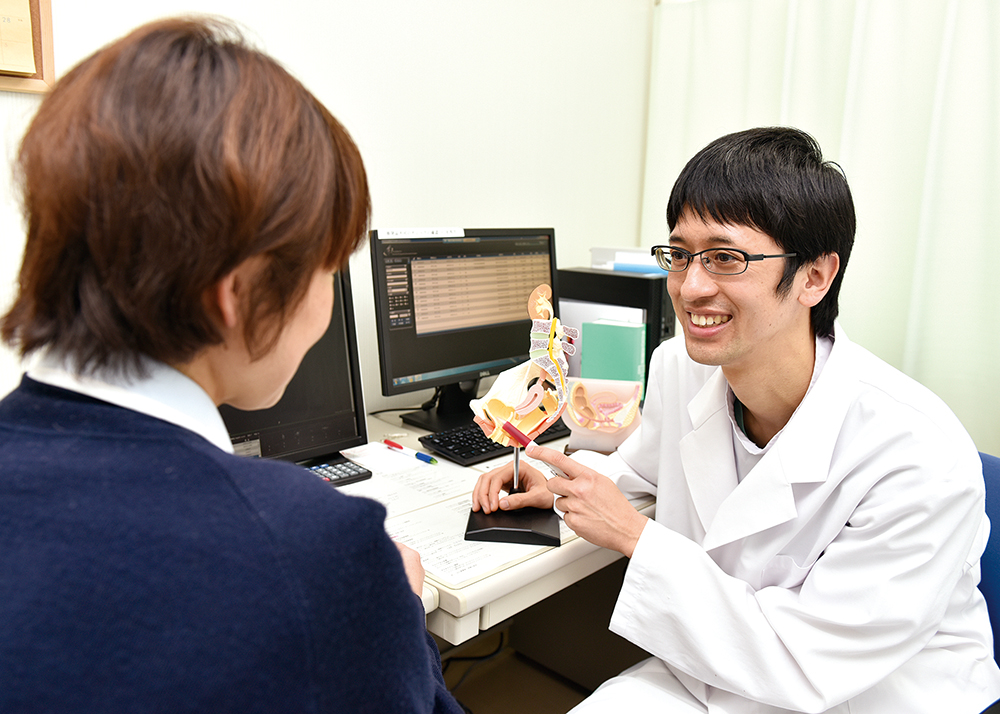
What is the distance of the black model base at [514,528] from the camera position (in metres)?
1.14

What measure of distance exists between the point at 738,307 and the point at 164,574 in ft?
3.05

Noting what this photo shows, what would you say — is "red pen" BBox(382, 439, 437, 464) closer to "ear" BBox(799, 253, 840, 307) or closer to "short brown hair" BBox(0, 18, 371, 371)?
"ear" BBox(799, 253, 840, 307)

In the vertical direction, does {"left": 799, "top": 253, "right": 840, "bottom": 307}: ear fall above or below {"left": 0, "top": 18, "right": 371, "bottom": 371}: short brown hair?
below

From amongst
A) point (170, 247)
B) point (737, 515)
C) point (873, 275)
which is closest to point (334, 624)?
point (170, 247)

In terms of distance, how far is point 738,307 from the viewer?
1.11 m

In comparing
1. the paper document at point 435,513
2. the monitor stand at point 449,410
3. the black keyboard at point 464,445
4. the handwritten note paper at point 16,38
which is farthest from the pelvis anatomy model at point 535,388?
the handwritten note paper at point 16,38

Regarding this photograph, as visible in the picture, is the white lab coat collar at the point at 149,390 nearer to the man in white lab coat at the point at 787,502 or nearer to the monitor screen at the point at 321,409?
the man in white lab coat at the point at 787,502

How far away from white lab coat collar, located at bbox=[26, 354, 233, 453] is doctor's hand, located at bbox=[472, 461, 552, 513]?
0.71 metres

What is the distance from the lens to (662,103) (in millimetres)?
2582

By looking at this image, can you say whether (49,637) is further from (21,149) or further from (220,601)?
(21,149)

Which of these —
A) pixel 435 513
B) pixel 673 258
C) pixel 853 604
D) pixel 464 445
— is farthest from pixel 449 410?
pixel 853 604

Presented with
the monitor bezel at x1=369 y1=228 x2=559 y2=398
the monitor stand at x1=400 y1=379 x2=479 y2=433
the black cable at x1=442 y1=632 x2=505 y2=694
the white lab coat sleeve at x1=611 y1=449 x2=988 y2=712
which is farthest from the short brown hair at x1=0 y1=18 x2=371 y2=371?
the black cable at x1=442 y1=632 x2=505 y2=694

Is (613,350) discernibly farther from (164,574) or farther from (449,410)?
(164,574)

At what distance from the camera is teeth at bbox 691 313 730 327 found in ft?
3.75
